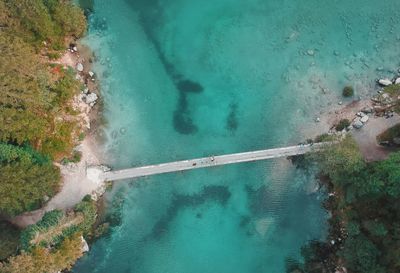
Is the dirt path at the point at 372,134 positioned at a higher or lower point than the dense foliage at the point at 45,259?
higher

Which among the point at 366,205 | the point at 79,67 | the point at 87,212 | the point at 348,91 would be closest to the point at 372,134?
the point at 348,91

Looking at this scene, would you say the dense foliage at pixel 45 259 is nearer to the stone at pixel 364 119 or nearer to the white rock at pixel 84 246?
the white rock at pixel 84 246

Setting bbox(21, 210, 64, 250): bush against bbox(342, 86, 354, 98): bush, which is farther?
bbox(342, 86, 354, 98): bush

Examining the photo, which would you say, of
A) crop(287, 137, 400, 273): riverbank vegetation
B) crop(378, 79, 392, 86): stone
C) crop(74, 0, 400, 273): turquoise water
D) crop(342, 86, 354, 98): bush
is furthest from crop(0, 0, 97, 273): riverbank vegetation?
crop(378, 79, 392, 86): stone

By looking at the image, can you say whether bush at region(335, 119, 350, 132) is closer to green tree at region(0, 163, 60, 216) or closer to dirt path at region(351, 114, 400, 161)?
dirt path at region(351, 114, 400, 161)

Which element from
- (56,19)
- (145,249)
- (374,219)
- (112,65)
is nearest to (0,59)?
(56,19)

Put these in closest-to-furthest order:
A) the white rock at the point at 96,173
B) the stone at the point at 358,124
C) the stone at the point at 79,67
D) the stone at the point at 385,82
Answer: the stone at the point at 358,124
the stone at the point at 385,82
the white rock at the point at 96,173
the stone at the point at 79,67

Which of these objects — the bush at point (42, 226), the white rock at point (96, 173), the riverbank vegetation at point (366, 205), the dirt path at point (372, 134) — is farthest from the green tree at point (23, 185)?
the dirt path at point (372, 134)
